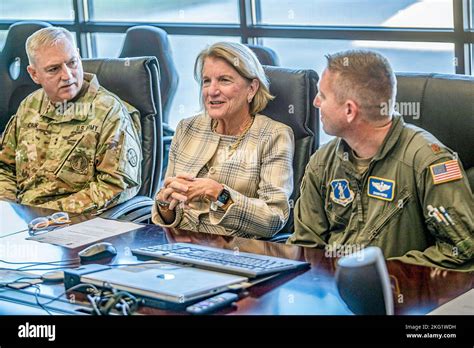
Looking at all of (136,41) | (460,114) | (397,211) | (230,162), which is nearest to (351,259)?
(397,211)

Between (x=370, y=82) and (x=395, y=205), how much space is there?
1.23 feet

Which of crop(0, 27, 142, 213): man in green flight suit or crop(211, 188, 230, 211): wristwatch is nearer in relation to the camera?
crop(211, 188, 230, 211): wristwatch

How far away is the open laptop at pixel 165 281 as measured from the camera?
2115 millimetres

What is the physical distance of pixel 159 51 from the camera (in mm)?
5035

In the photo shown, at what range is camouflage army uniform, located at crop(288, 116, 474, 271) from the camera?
244cm

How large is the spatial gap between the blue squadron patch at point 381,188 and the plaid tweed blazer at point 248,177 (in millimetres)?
513

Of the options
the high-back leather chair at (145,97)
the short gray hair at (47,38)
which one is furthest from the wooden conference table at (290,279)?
the short gray hair at (47,38)

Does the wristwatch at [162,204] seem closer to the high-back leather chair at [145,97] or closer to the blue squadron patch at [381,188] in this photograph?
the high-back leather chair at [145,97]

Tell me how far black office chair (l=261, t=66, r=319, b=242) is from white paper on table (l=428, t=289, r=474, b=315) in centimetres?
119

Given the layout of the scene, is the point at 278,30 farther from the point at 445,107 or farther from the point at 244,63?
the point at 445,107

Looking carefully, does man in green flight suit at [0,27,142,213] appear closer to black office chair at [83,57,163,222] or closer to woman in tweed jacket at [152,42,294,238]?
black office chair at [83,57,163,222]

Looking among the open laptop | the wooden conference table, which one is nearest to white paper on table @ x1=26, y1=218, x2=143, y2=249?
the wooden conference table

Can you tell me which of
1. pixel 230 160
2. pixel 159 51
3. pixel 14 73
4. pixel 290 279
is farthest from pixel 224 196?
pixel 14 73

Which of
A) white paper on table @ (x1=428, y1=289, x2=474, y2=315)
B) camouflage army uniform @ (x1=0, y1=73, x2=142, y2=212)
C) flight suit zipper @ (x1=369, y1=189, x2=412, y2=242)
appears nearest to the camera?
white paper on table @ (x1=428, y1=289, x2=474, y2=315)
